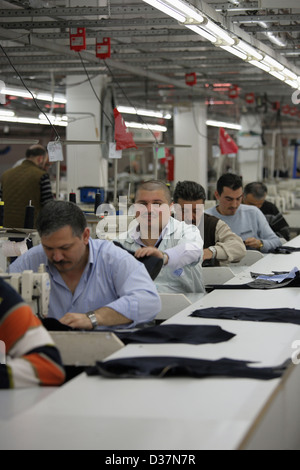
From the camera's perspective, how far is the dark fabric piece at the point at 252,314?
10.0ft

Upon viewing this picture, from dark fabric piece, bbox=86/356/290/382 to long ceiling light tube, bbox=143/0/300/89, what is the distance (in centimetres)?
241

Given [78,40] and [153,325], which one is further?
[78,40]

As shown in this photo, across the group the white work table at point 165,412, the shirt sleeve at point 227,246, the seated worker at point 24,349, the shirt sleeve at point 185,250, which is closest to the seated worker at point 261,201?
the shirt sleeve at point 227,246

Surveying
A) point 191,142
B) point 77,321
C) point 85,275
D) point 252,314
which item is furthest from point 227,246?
point 191,142

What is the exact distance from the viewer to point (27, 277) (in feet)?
8.87

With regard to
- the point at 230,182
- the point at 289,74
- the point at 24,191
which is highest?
the point at 289,74

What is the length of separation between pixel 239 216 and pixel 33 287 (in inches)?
149

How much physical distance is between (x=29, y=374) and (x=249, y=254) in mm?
3792

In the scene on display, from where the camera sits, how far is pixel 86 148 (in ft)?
39.8

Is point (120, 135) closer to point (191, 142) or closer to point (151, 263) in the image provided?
point (151, 263)

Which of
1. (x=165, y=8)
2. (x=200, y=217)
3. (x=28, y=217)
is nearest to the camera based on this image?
(x=165, y=8)

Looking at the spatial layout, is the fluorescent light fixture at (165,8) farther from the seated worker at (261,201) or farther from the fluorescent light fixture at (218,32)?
the seated worker at (261,201)

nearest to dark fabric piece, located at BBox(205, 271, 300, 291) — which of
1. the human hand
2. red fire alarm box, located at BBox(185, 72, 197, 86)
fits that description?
the human hand

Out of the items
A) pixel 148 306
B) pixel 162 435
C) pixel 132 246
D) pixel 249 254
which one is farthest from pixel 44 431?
pixel 249 254
